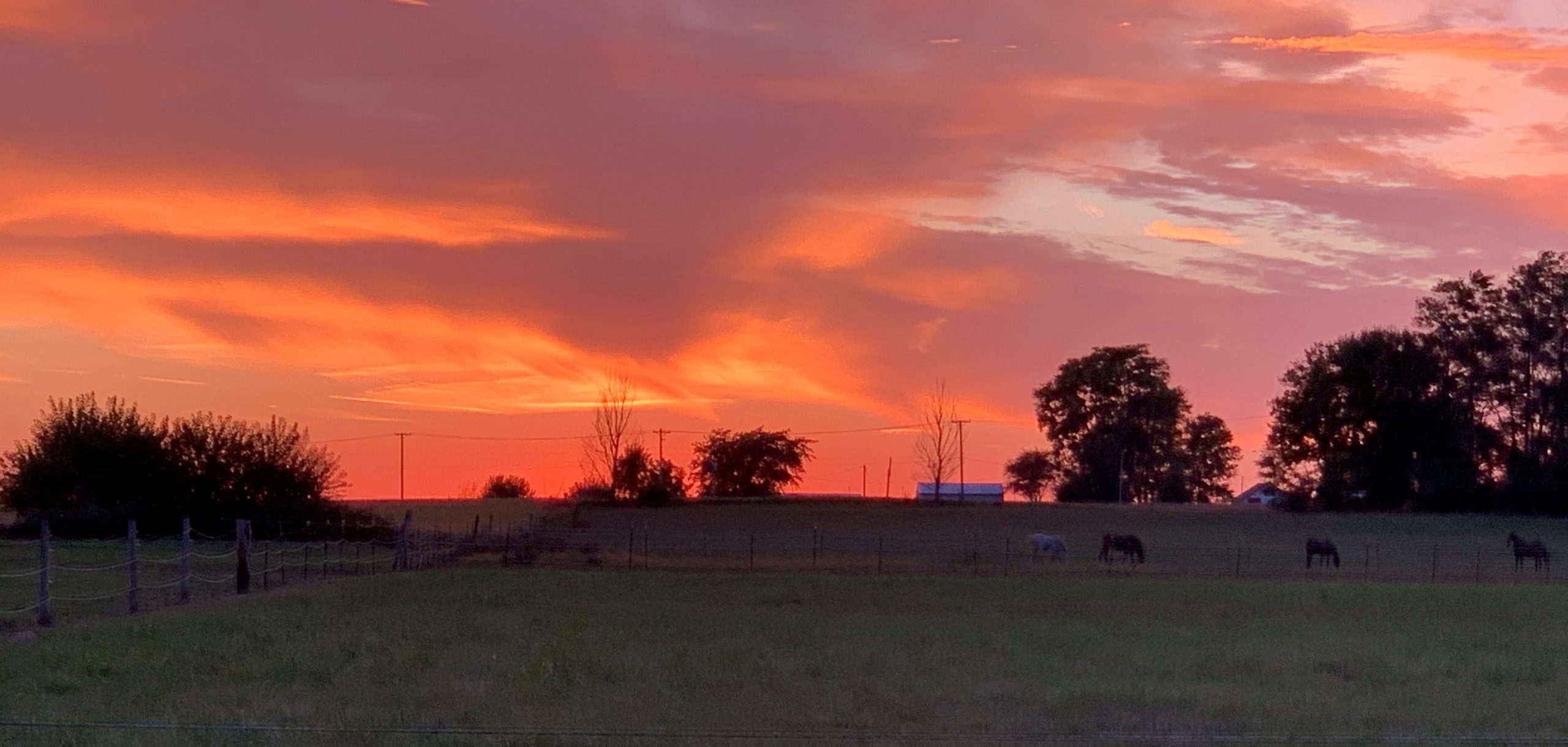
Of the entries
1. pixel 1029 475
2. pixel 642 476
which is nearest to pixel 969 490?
pixel 1029 475

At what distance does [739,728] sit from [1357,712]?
236 inches

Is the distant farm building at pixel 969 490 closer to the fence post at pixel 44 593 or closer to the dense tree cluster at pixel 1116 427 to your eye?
the dense tree cluster at pixel 1116 427

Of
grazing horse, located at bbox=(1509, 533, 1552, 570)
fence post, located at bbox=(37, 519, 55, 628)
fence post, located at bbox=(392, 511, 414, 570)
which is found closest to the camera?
fence post, located at bbox=(37, 519, 55, 628)

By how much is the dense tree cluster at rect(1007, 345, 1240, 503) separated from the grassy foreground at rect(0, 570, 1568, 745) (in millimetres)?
68233

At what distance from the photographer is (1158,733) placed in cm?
1206

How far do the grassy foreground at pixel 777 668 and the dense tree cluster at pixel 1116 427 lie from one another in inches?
2686

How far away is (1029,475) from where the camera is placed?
410ft

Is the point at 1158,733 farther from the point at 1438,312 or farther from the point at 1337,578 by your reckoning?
the point at 1438,312

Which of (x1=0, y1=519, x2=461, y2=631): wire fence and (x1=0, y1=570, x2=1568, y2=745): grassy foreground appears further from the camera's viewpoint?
(x1=0, y1=519, x2=461, y2=631): wire fence

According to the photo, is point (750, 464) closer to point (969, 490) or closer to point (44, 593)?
point (969, 490)

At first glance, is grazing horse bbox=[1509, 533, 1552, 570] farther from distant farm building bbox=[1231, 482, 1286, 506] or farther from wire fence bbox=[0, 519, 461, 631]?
distant farm building bbox=[1231, 482, 1286, 506]

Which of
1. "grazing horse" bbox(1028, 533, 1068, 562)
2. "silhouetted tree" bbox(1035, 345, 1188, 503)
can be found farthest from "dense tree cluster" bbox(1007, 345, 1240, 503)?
"grazing horse" bbox(1028, 533, 1068, 562)

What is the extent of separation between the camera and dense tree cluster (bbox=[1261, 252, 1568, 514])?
75.8m

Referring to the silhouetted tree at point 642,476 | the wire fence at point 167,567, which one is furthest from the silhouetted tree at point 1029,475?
the wire fence at point 167,567
